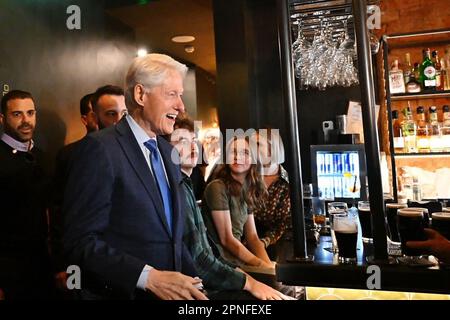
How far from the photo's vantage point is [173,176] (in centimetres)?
103

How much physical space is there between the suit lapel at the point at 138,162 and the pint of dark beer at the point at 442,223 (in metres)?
0.68

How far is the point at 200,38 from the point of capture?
1650 mm

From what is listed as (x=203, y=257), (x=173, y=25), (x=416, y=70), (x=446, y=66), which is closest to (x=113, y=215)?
(x=203, y=257)

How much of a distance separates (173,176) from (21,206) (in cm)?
46

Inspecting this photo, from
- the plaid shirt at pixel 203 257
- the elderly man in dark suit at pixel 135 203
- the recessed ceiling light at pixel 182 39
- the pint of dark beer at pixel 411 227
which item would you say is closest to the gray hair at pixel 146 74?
the elderly man in dark suit at pixel 135 203

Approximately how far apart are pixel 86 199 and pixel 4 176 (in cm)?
33

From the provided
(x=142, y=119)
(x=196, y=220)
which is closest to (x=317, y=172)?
(x=196, y=220)

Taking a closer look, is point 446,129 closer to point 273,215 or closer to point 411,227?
point 273,215

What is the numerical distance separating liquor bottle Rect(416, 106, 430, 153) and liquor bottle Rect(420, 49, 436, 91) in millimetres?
158

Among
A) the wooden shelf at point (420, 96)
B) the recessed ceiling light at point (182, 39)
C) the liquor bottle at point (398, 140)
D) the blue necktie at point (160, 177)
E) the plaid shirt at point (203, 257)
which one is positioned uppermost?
the recessed ceiling light at point (182, 39)

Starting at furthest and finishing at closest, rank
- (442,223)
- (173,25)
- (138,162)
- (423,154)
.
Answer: (423,154) → (173,25) → (138,162) → (442,223)

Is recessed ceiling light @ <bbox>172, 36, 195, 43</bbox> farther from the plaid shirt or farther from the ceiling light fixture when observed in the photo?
the plaid shirt

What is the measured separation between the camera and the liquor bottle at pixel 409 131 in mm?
2486

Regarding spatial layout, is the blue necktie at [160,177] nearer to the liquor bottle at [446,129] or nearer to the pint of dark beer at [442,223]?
the pint of dark beer at [442,223]
